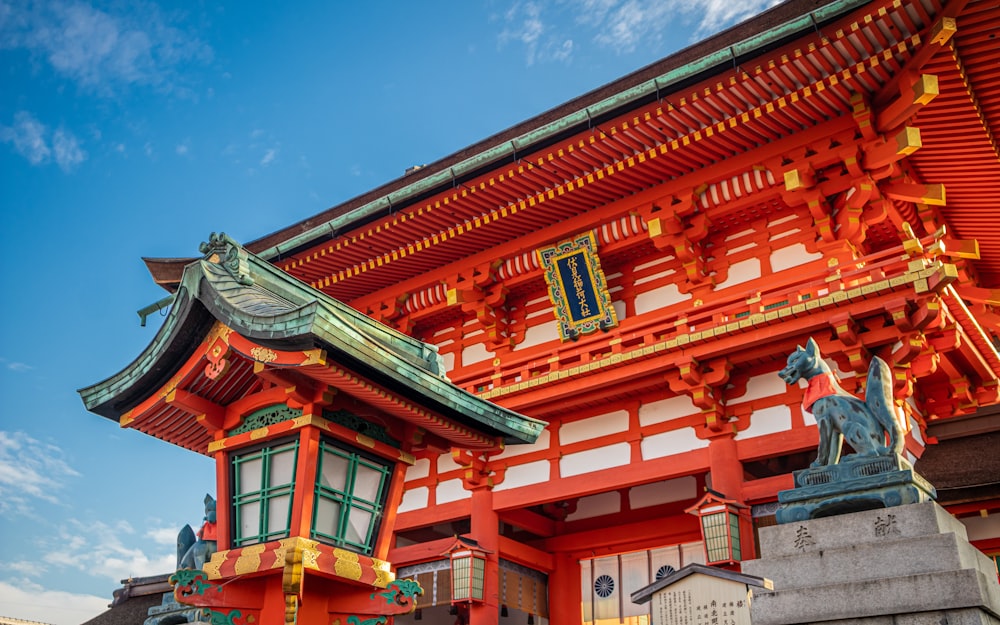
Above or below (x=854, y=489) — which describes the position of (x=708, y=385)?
above

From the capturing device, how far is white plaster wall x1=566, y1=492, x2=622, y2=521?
1498 cm

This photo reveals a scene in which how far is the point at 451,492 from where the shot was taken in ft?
48.1

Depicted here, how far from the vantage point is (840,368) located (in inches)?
454

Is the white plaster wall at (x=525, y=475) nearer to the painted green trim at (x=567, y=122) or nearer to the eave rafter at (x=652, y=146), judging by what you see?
the eave rafter at (x=652, y=146)

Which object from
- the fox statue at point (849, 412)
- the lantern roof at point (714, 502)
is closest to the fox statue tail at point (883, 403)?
the fox statue at point (849, 412)

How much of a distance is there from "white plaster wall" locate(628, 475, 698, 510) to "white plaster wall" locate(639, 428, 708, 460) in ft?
5.88

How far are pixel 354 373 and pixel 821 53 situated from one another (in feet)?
25.0

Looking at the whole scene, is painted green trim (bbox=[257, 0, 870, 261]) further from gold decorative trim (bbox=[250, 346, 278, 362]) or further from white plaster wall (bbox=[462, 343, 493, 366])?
gold decorative trim (bbox=[250, 346, 278, 362])

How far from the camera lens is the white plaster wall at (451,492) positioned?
14.5m

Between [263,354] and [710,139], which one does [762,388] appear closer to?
[710,139]

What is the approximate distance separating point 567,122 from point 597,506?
6.76 metres

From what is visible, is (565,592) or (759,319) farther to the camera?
(565,592)

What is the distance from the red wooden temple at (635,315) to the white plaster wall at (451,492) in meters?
0.06

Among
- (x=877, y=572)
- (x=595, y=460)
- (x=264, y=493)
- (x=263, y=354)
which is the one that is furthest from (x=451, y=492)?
(x=877, y=572)
